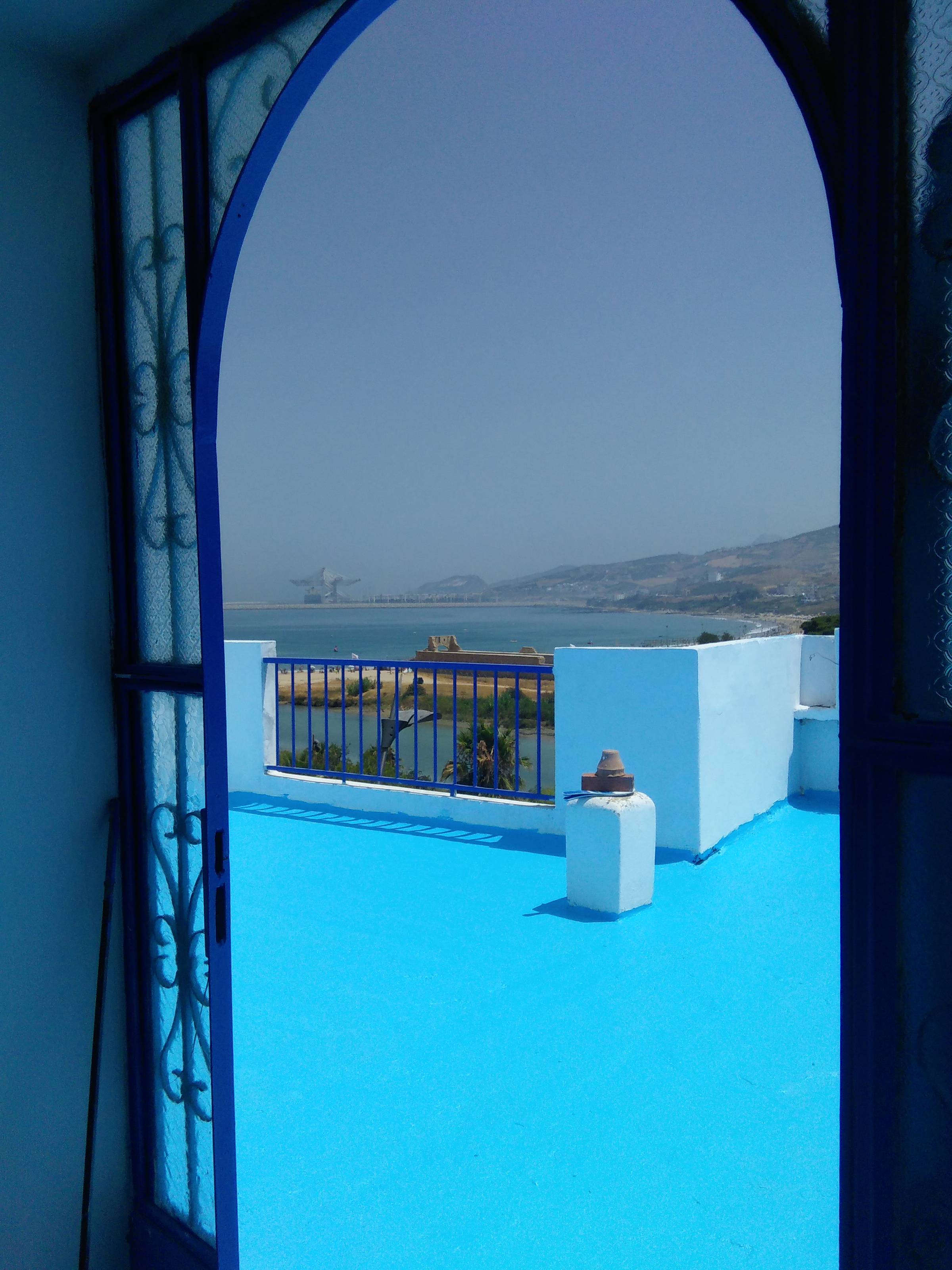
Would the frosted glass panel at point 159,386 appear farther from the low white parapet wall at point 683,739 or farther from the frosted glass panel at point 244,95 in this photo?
the low white parapet wall at point 683,739

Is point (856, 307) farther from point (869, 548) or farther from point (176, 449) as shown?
point (176, 449)

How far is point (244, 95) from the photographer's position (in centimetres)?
152

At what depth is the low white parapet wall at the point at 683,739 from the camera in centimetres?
417

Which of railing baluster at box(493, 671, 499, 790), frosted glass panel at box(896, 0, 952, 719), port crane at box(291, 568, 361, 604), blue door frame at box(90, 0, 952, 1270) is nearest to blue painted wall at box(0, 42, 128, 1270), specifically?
blue door frame at box(90, 0, 952, 1270)

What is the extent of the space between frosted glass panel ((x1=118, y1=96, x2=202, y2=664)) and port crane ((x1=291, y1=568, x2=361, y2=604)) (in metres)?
23.5

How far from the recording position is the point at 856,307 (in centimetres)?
85

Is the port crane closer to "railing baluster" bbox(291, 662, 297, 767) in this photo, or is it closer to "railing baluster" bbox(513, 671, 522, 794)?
"railing baluster" bbox(291, 662, 297, 767)

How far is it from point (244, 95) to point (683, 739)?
3.48 m

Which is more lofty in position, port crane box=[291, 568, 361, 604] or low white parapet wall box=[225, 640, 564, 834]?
port crane box=[291, 568, 361, 604]

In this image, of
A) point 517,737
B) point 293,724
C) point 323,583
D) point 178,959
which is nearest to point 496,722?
point 517,737

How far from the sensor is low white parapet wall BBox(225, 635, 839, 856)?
13.7ft

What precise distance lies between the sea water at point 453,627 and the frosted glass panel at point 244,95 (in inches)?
35.8

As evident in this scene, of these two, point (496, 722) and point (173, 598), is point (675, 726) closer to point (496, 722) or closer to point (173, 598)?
point (496, 722)

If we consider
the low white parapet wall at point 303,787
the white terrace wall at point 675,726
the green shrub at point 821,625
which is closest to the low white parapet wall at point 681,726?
the white terrace wall at point 675,726
